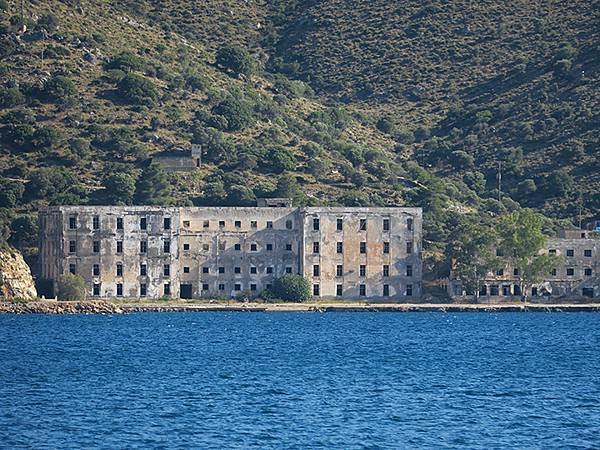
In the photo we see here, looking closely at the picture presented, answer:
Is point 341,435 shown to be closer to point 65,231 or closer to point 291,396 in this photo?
point 291,396

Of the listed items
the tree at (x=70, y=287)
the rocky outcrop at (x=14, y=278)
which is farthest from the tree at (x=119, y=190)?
the rocky outcrop at (x=14, y=278)

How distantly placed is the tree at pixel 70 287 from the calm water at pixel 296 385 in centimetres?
921

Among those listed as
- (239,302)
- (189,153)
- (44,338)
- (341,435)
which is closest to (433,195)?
(189,153)

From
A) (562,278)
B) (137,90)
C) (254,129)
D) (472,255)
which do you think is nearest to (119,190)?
(137,90)

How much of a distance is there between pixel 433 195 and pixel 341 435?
98104 millimetres

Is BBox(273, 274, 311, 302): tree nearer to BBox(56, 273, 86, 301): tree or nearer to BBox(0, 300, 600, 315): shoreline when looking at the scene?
BBox(0, 300, 600, 315): shoreline

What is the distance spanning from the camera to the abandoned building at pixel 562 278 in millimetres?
131625

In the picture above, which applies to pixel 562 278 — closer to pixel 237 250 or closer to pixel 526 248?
pixel 526 248

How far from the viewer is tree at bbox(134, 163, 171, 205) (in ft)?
470

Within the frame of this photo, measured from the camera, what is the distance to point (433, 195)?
506 feet

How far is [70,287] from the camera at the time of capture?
125 m

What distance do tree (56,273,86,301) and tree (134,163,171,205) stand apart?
18.6m

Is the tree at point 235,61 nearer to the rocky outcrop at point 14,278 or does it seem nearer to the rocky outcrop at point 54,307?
the rocky outcrop at point 14,278

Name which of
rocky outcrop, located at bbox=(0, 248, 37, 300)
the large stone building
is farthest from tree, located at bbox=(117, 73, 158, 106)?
rocky outcrop, located at bbox=(0, 248, 37, 300)
